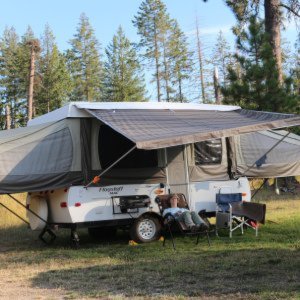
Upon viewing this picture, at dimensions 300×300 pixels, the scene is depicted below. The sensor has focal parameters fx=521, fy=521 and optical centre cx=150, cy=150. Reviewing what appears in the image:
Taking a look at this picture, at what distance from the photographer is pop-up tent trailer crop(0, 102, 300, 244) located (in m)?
8.40

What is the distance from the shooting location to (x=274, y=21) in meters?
17.7

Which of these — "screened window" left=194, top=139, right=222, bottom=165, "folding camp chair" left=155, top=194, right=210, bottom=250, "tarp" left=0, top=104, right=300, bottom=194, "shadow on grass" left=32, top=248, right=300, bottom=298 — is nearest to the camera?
"shadow on grass" left=32, top=248, right=300, bottom=298

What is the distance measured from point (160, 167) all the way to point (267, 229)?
99.8 inches

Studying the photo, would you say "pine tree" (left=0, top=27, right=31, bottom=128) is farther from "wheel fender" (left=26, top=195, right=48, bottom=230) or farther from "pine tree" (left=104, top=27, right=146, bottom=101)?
"wheel fender" (left=26, top=195, right=48, bottom=230)

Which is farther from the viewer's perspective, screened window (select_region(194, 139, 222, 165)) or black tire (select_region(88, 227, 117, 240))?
black tire (select_region(88, 227, 117, 240))

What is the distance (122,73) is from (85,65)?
4.35m

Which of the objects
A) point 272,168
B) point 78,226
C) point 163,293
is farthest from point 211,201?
point 163,293

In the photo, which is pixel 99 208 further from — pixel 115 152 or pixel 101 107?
pixel 101 107

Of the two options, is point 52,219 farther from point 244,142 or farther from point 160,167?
point 244,142

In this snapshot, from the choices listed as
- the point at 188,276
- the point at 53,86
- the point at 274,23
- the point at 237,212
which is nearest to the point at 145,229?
the point at 237,212

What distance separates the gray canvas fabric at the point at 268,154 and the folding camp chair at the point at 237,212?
79 centimetres

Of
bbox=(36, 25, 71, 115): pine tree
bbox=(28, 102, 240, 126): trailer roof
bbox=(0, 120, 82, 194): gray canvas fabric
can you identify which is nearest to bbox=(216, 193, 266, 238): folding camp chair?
bbox=(28, 102, 240, 126): trailer roof

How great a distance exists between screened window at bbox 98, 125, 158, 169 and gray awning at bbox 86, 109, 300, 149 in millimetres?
418

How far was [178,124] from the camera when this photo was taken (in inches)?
349
